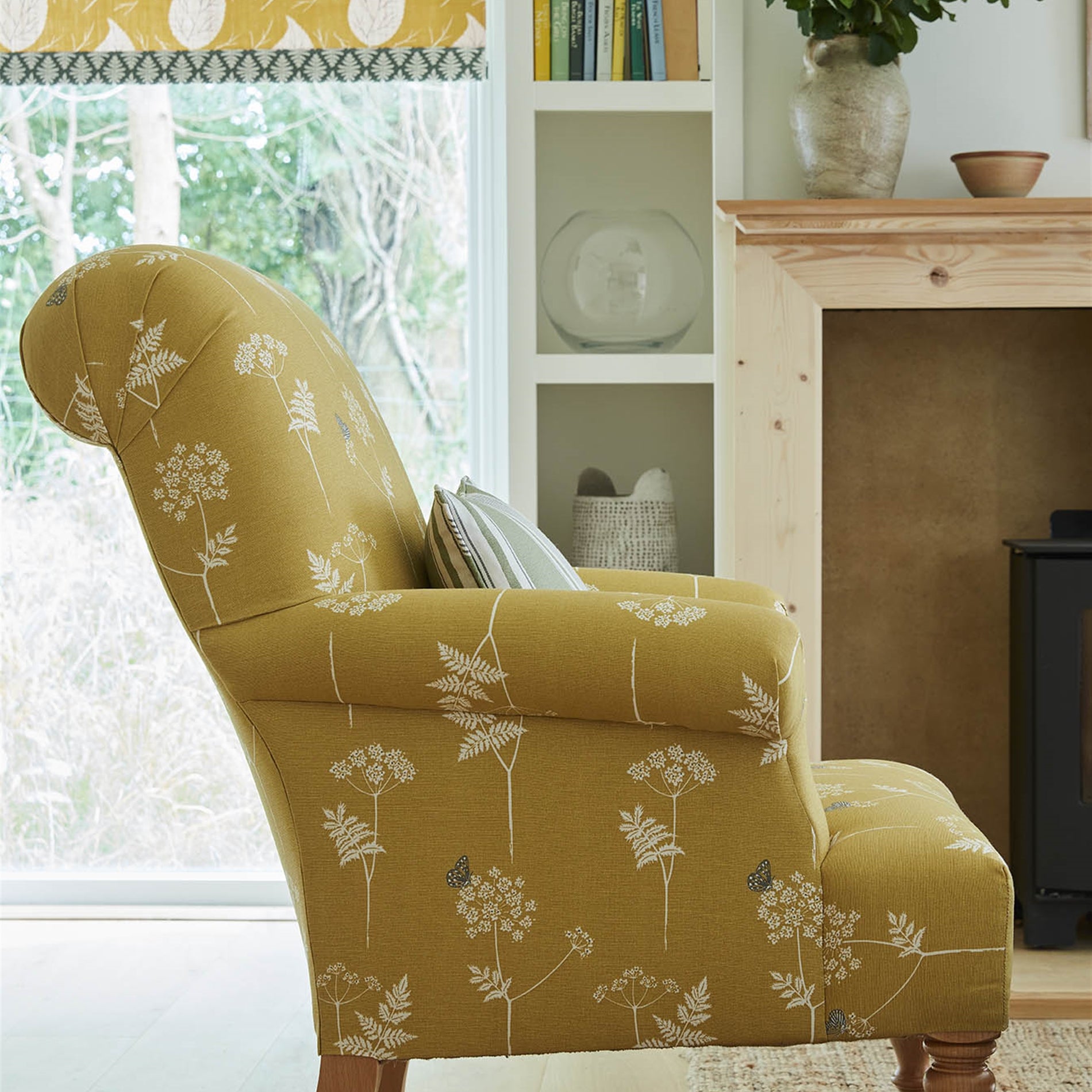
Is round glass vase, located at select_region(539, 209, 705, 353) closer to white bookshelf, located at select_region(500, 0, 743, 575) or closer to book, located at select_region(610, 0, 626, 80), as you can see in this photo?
white bookshelf, located at select_region(500, 0, 743, 575)

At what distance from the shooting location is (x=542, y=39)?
7.99 ft

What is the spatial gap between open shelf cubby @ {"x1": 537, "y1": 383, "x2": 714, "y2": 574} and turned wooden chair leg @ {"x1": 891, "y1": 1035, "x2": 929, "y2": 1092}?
125 cm

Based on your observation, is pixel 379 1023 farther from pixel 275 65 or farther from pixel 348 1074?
pixel 275 65

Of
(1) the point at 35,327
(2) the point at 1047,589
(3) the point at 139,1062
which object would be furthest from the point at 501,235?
(3) the point at 139,1062

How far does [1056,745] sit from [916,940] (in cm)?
113

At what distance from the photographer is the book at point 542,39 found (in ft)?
7.97

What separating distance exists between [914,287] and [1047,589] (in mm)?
581

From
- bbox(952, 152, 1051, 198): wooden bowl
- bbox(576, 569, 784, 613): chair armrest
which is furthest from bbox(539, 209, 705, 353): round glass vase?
bbox(576, 569, 784, 613): chair armrest

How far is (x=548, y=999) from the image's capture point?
1.21 meters

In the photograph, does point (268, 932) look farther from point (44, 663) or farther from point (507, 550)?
point (507, 550)

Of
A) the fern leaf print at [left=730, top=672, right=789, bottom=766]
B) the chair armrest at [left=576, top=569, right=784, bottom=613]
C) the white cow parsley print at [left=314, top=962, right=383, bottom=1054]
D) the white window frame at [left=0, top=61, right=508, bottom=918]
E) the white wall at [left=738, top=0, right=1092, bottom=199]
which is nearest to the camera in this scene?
the fern leaf print at [left=730, top=672, right=789, bottom=766]

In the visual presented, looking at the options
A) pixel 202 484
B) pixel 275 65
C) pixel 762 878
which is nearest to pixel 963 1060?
pixel 762 878

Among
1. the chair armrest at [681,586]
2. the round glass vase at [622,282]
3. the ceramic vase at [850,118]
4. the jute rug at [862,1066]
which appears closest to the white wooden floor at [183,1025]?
the jute rug at [862,1066]

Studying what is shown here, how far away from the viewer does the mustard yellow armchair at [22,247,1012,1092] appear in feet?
3.84
